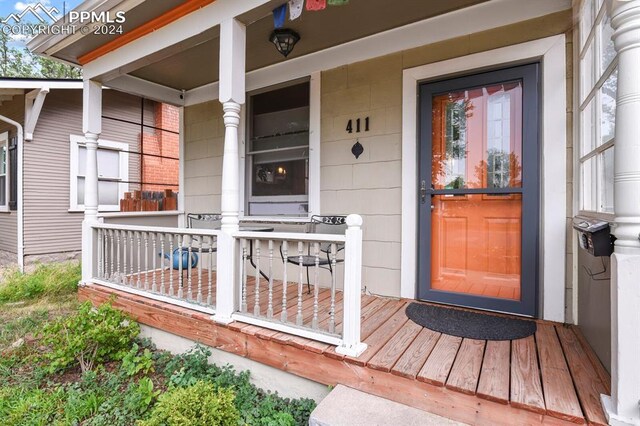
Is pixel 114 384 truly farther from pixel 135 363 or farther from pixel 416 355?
pixel 416 355

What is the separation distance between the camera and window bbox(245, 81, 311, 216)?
373 centimetres

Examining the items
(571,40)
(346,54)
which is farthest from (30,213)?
(571,40)

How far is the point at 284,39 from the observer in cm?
312

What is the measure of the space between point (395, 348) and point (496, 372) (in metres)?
0.55

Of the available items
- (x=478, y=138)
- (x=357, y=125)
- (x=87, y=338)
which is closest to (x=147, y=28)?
(x=357, y=125)

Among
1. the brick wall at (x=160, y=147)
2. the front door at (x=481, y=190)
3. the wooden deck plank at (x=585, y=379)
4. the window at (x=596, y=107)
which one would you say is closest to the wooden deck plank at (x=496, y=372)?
the wooden deck plank at (x=585, y=379)

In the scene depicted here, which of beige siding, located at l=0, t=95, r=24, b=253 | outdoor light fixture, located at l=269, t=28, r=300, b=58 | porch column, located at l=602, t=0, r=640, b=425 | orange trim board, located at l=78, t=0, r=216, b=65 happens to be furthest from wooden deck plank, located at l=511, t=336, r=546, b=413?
beige siding, located at l=0, t=95, r=24, b=253

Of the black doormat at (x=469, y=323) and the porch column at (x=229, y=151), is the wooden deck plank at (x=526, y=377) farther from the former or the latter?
the porch column at (x=229, y=151)

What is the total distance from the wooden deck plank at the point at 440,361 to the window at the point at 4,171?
24.9 ft

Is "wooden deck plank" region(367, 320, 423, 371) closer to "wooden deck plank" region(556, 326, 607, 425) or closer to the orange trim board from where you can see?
"wooden deck plank" region(556, 326, 607, 425)

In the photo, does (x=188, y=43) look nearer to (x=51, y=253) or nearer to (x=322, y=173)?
(x=322, y=173)

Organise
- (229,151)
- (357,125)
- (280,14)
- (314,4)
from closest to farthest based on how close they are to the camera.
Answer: (314,4), (280,14), (229,151), (357,125)

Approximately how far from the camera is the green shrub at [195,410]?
1735 millimetres

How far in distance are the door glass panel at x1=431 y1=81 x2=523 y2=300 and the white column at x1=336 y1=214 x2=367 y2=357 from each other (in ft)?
4.17
